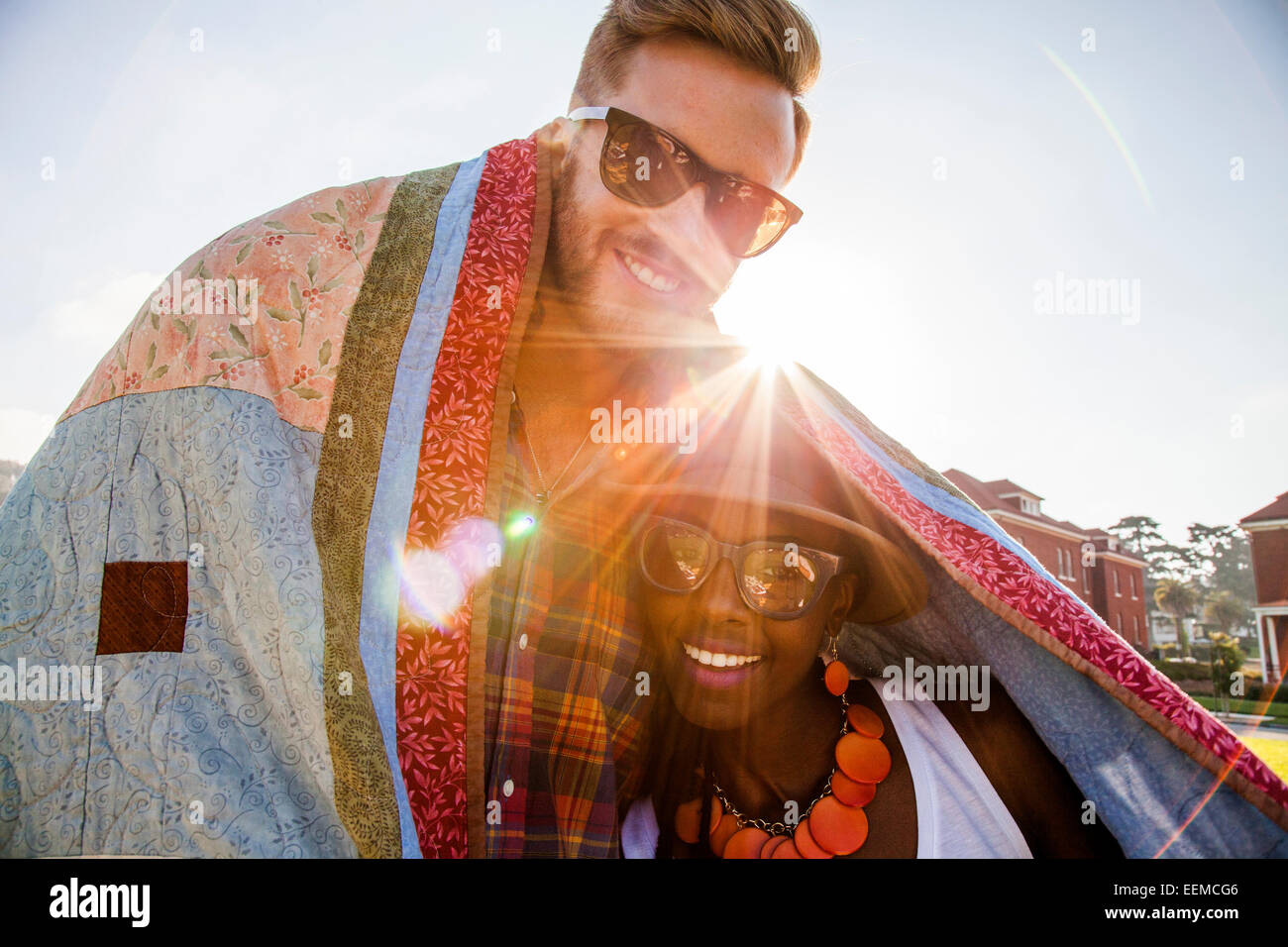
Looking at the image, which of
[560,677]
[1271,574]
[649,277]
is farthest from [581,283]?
[1271,574]

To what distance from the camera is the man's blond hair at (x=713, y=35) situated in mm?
2621

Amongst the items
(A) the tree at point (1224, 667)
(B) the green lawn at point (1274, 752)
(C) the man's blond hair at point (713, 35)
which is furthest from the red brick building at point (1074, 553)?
(C) the man's blond hair at point (713, 35)

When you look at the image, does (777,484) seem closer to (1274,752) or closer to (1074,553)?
(1274,752)

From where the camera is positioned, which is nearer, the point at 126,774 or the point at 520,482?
the point at 126,774

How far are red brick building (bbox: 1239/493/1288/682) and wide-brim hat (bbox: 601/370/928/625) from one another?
42.9 m

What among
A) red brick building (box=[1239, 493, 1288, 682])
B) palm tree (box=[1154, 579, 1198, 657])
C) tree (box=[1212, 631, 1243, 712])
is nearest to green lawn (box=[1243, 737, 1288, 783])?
tree (box=[1212, 631, 1243, 712])

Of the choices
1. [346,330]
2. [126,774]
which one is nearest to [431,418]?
[346,330]

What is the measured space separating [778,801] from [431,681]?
1.13 metres

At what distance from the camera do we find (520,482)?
83.0 inches

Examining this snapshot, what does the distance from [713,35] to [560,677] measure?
7.42ft

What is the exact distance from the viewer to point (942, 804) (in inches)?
76.7
